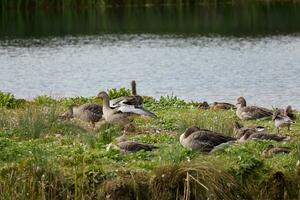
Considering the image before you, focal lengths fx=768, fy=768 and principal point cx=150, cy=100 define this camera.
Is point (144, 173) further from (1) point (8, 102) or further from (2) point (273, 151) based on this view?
(1) point (8, 102)

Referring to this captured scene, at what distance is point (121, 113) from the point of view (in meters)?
17.3

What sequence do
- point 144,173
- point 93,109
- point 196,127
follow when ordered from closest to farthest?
1. point 144,173
2. point 196,127
3. point 93,109

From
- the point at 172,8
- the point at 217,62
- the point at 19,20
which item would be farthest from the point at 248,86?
the point at 172,8

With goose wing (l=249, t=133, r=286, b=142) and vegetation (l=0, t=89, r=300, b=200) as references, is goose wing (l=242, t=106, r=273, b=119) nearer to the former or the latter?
goose wing (l=249, t=133, r=286, b=142)

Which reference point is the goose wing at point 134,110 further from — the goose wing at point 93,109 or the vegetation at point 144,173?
the vegetation at point 144,173

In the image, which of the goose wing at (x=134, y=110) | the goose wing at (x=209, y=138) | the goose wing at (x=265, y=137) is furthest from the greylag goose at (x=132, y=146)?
the goose wing at (x=134, y=110)

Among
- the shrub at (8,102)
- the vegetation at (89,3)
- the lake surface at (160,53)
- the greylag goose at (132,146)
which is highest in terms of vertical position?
the greylag goose at (132,146)

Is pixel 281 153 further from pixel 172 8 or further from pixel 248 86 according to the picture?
pixel 172 8

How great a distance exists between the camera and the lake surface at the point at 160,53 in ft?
116

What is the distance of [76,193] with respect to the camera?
11812 mm

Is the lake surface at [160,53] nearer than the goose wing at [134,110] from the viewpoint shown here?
No

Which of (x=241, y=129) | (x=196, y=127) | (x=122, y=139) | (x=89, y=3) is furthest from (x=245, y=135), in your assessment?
(x=89, y=3)

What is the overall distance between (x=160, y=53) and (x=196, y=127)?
38917 mm

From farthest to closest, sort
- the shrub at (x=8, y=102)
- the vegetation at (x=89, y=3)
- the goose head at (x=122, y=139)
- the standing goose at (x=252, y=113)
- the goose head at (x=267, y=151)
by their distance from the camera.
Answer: the vegetation at (x=89, y=3) < the shrub at (x=8, y=102) < the standing goose at (x=252, y=113) < the goose head at (x=122, y=139) < the goose head at (x=267, y=151)
